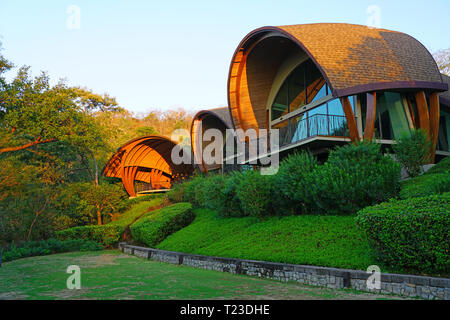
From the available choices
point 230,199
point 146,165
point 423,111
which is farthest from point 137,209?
point 423,111

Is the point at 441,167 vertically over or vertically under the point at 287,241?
over

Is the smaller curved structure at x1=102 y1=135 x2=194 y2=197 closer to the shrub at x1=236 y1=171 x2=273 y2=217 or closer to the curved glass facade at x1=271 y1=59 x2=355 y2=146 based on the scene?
the curved glass facade at x1=271 y1=59 x2=355 y2=146

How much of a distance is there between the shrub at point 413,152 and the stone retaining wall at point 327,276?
7.70 metres

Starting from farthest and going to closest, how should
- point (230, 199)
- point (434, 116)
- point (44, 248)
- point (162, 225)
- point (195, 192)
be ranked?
point (195, 192) → point (44, 248) → point (162, 225) → point (434, 116) → point (230, 199)

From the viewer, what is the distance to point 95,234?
61.4ft

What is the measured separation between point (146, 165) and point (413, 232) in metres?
31.7

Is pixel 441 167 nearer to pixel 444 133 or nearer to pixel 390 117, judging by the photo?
pixel 390 117

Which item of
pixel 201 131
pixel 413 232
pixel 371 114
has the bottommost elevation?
pixel 413 232

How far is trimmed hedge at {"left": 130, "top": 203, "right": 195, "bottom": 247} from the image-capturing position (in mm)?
15133

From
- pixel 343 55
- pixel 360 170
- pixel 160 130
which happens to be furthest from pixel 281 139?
pixel 160 130

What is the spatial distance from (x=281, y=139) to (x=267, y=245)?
414 inches

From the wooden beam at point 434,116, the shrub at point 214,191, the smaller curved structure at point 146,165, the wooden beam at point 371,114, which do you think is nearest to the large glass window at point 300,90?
the wooden beam at point 371,114

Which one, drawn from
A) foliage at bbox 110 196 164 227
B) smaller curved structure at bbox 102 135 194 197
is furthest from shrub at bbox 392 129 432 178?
smaller curved structure at bbox 102 135 194 197

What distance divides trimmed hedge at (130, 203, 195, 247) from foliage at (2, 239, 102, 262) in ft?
8.79
